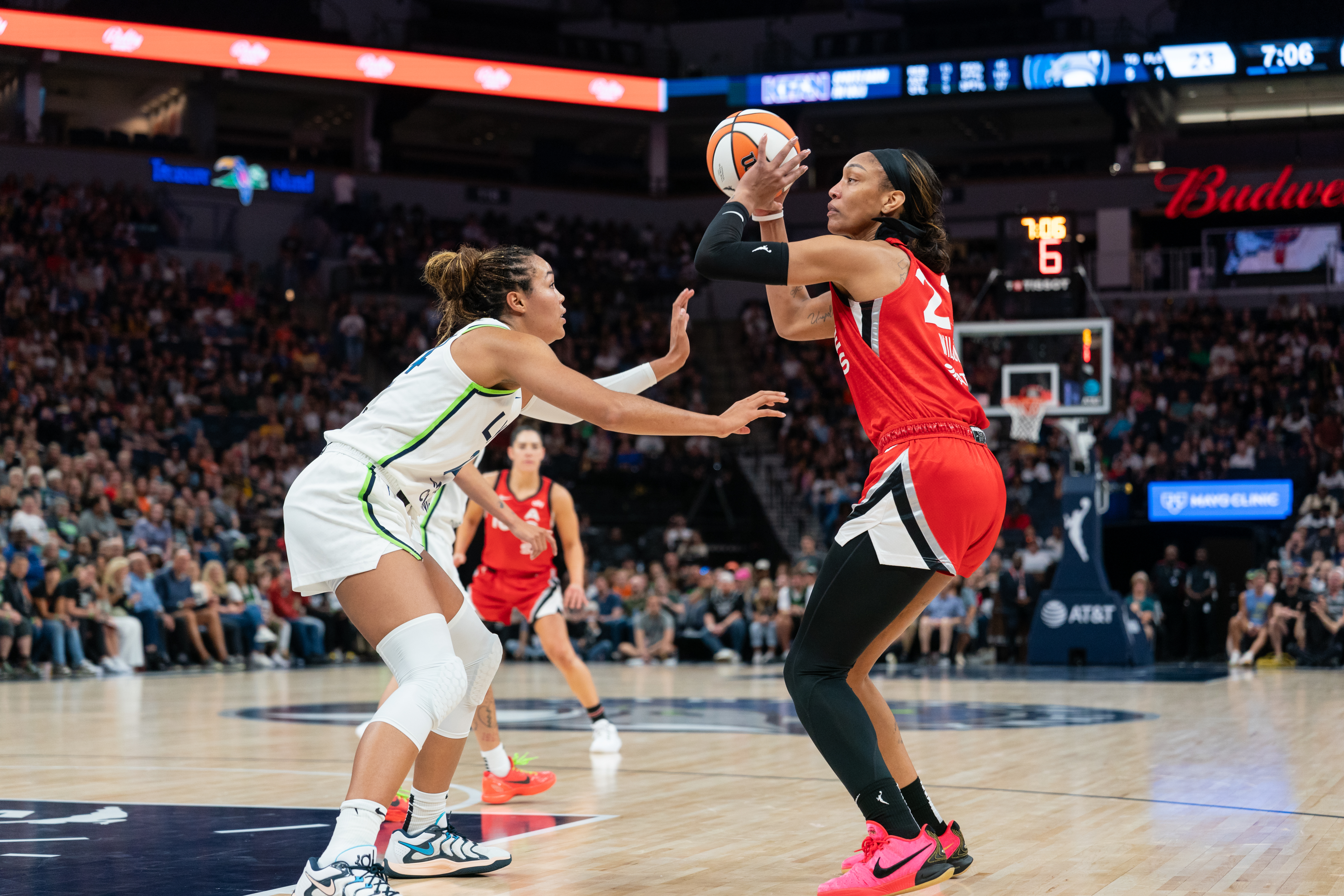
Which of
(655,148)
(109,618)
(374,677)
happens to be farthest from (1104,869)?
(655,148)

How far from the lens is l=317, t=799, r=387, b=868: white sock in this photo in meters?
3.88

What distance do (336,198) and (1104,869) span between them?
2759cm

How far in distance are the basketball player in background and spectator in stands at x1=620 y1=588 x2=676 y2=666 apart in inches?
482

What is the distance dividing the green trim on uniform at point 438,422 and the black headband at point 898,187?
1405 millimetres

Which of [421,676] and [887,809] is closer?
[421,676]

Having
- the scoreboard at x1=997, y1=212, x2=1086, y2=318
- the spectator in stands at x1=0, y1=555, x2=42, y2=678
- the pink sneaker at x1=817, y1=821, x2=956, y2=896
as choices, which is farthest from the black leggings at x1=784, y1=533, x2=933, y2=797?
the scoreboard at x1=997, y1=212, x2=1086, y2=318

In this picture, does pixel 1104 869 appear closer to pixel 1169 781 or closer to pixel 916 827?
pixel 916 827

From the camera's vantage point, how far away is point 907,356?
4.53 meters

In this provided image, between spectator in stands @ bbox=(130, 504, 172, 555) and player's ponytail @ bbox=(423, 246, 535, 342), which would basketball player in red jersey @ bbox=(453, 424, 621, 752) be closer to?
player's ponytail @ bbox=(423, 246, 535, 342)

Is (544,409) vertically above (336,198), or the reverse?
(336,198)

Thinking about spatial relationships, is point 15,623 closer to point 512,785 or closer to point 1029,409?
point 512,785

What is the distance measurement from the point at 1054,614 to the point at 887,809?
559 inches

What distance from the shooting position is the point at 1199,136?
106 feet

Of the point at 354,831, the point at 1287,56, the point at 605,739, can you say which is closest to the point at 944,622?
the point at 605,739
